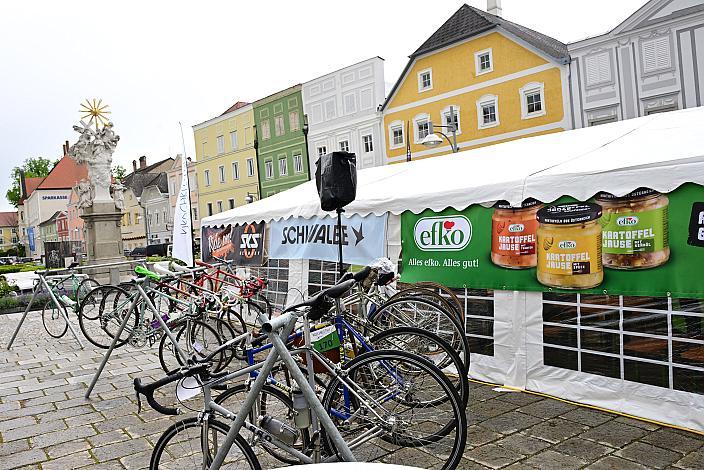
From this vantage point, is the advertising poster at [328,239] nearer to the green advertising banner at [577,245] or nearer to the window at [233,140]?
the green advertising banner at [577,245]

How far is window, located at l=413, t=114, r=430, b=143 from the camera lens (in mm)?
26234

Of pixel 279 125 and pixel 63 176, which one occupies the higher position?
pixel 63 176

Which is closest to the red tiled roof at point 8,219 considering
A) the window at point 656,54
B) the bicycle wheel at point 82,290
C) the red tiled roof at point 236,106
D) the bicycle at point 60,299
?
the red tiled roof at point 236,106

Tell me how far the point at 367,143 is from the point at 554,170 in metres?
25.7

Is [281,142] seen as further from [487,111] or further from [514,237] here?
[514,237]

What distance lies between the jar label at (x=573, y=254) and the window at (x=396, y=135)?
2335cm

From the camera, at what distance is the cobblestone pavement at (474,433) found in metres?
3.66

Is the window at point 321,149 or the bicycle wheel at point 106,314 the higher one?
the window at point 321,149

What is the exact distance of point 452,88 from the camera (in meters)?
25.0

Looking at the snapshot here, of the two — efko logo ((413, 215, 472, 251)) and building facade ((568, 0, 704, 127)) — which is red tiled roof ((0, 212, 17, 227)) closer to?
building facade ((568, 0, 704, 127))

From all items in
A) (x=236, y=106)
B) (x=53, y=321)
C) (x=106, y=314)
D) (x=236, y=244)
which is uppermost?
(x=236, y=106)

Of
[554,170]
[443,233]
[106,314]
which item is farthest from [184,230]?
[554,170]

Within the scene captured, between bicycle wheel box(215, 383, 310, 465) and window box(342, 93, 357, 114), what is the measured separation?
28858 millimetres

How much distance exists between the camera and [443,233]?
19.2 feet
